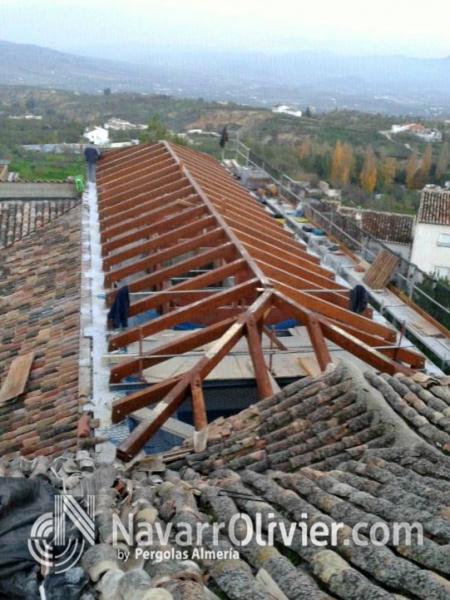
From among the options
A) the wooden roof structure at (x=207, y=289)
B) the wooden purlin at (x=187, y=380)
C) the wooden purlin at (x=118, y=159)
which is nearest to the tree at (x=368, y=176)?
the wooden purlin at (x=118, y=159)

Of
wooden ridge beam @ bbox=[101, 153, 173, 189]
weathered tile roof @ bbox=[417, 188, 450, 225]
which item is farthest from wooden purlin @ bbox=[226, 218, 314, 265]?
weathered tile roof @ bbox=[417, 188, 450, 225]

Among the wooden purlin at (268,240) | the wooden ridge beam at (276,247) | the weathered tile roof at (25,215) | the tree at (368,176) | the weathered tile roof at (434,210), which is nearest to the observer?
the wooden ridge beam at (276,247)

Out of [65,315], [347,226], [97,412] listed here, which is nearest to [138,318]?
[65,315]

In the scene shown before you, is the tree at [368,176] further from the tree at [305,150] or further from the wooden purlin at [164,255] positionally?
the wooden purlin at [164,255]

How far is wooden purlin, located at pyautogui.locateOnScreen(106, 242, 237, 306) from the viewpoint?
9664 millimetres

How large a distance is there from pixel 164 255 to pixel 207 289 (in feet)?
4.17

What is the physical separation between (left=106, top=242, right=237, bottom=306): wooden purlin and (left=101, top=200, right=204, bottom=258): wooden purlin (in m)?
1.65

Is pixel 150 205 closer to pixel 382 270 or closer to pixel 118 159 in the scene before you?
pixel 382 270

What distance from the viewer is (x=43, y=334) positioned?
948 centimetres

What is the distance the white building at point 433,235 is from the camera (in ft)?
107

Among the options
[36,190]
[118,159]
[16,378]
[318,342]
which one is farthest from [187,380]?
[36,190]

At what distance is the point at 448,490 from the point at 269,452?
178 cm

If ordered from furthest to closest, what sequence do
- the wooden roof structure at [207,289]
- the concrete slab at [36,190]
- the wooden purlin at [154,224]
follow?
the concrete slab at [36,190]
the wooden purlin at [154,224]
the wooden roof structure at [207,289]

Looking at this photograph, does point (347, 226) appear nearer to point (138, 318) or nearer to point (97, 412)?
point (138, 318)
